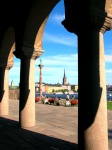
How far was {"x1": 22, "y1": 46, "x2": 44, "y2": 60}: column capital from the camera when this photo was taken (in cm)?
959

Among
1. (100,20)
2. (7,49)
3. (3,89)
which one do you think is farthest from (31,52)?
(100,20)

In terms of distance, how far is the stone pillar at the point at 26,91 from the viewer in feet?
31.5

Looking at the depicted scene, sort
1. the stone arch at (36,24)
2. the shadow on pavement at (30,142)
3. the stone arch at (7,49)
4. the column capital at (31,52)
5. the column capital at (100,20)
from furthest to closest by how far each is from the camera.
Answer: the stone arch at (7,49)
the column capital at (31,52)
the stone arch at (36,24)
the shadow on pavement at (30,142)
the column capital at (100,20)

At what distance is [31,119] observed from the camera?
31.8ft

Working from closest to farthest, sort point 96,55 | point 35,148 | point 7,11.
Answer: point 96,55 < point 35,148 < point 7,11

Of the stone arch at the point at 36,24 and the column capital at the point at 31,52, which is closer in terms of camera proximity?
the stone arch at the point at 36,24

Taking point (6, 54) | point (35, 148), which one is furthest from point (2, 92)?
point (35, 148)

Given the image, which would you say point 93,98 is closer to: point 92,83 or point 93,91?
point 93,91

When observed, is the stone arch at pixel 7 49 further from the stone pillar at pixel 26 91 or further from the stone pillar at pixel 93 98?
the stone pillar at pixel 93 98

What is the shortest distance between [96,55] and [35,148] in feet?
9.13

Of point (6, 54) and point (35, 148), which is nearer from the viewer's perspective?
point (35, 148)

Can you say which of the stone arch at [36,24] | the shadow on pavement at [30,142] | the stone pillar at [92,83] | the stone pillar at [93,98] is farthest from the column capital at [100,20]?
the stone arch at [36,24]

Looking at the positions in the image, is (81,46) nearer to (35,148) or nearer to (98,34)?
(98,34)

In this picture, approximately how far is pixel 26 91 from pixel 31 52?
1486 millimetres
